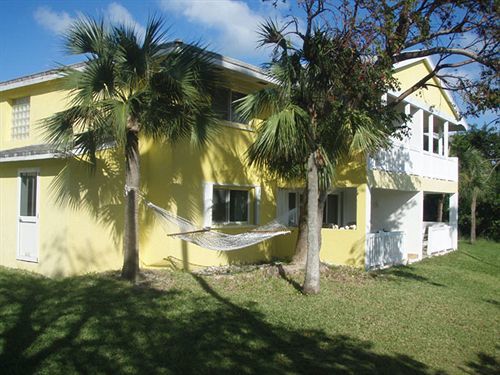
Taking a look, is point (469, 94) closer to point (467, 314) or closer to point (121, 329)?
point (467, 314)

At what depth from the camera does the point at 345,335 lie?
709 cm

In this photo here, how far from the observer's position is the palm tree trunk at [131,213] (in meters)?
9.42

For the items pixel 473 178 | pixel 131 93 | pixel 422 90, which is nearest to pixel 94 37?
pixel 131 93

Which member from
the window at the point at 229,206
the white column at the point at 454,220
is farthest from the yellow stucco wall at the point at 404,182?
the window at the point at 229,206

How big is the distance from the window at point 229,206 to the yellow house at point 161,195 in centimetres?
3

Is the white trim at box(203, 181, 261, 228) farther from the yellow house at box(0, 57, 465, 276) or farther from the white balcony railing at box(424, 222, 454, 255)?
the white balcony railing at box(424, 222, 454, 255)

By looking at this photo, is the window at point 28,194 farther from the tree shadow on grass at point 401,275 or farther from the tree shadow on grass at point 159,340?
the tree shadow on grass at point 401,275

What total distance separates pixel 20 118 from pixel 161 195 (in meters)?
5.23

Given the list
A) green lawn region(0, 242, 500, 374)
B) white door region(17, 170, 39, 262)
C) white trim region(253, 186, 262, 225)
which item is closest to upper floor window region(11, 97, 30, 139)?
white door region(17, 170, 39, 262)

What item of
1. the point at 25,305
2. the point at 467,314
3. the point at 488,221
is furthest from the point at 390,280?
the point at 488,221

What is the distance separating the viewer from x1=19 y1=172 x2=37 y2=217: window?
12.0 metres

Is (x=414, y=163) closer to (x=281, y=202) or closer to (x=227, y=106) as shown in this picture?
(x=281, y=202)

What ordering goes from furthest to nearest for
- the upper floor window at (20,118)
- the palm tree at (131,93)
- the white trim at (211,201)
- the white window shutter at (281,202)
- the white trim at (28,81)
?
the white window shutter at (281,202) → the upper floor window at (20,118) → the white trim at (28,81) → the white trim at (211,201) → the palm tree at (131,93)

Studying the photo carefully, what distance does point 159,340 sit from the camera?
629 centimetres
